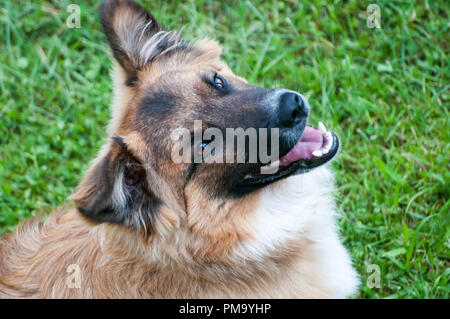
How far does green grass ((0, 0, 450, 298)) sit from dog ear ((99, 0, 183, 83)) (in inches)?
77.7

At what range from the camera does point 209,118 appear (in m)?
3.37

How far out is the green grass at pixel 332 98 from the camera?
15.1 feet

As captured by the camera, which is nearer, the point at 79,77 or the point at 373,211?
the point at 373,211

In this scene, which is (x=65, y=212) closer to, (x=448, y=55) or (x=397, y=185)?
(x=397, y=185)

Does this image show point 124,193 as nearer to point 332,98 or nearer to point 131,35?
point 131,35

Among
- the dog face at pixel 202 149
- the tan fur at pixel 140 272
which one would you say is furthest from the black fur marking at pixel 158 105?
the tan fur at pixel 140 272

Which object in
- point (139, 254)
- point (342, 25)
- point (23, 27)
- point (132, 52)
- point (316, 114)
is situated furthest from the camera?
point (23, 27)

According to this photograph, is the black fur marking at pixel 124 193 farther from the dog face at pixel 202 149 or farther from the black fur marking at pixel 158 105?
the black fur marking at pixel 158 105

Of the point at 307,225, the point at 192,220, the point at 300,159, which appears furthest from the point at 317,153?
the point at 192,220

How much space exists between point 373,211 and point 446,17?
2.61 metres

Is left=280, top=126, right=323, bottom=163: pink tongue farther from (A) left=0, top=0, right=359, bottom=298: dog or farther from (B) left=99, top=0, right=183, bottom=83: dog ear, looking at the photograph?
(B) left=99, top=0, right=183, bottom=83: dog ear

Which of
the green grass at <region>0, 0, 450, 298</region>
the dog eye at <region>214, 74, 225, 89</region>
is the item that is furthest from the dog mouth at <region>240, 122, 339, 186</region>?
the green grass at <region>0, 0, 450, 298</region>

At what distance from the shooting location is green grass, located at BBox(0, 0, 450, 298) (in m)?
4.59

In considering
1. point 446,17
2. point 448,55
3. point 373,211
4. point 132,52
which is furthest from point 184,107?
point 446,17
